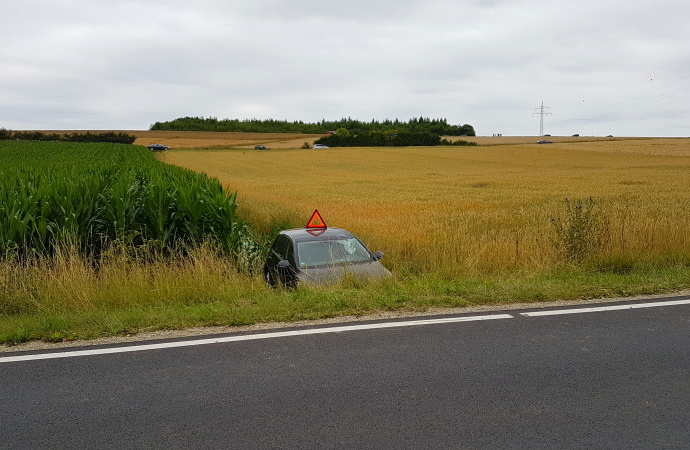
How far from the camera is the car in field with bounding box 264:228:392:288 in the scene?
8766 mm

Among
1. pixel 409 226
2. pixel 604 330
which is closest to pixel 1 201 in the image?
pixel 409 226

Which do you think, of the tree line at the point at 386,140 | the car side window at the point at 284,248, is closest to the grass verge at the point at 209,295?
the car side window at the point at 284,248

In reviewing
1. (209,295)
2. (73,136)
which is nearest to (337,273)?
(209,295)

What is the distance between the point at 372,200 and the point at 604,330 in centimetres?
1832

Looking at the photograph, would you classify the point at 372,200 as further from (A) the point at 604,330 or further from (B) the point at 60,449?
(B) the point at 60,449

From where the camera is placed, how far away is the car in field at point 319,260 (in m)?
8.77

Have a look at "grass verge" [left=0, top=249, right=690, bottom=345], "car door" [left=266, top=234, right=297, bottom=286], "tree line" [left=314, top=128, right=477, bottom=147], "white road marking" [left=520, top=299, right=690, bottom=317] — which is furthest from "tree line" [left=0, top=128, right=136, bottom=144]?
"white road marking" [left=520, top=299, right=690, bottom=317]

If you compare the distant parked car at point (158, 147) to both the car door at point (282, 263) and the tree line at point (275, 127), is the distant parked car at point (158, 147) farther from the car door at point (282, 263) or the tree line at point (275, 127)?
the car door at point (282, 263)

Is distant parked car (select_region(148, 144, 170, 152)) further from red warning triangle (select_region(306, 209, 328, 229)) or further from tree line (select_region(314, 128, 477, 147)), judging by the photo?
red warning triangle (select_region(306, 209, 328, 229))

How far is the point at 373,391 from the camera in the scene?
4.45 m

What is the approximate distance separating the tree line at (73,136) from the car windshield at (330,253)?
3744 inches

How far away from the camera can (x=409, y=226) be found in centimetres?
1422

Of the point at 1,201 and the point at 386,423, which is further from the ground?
the point at 1,201

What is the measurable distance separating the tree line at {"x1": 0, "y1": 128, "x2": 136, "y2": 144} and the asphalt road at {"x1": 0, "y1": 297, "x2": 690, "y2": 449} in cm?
9900
